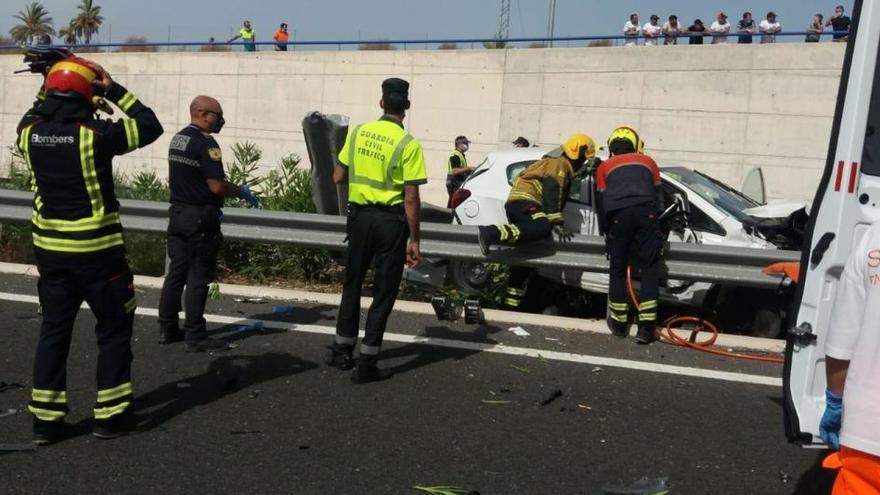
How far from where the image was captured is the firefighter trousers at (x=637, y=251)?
7.36 metres

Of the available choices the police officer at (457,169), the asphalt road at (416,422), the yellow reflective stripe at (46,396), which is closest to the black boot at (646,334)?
the asphalt road at (416,422)

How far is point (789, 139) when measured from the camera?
19.9 meters

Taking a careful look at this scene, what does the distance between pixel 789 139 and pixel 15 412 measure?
17931 mm

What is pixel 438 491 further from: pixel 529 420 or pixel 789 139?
pixel 789 139

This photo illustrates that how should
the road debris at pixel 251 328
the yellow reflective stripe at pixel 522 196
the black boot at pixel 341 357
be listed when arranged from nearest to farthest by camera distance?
the black boot at pixel 341 357
the road debris at pixel 251 328
the yellow reflective stripe at pixel 522 196

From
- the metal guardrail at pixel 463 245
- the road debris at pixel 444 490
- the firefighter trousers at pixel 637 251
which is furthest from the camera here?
the firefighter trousers at pixel 637 251

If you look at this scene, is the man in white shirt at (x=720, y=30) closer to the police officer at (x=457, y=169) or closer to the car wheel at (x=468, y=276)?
the police officer at (x=457, y=169)

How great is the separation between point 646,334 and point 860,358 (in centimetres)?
464

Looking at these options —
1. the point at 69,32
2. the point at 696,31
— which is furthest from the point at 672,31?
the point at 69,32

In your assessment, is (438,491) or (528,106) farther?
(528,106)

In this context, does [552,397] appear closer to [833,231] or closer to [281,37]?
[833,231]

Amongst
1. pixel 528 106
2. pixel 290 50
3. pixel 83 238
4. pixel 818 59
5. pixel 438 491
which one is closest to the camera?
pixel 438 491

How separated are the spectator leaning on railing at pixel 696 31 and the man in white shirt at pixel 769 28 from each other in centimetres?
127

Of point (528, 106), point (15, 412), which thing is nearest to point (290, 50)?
point (528, 106)
